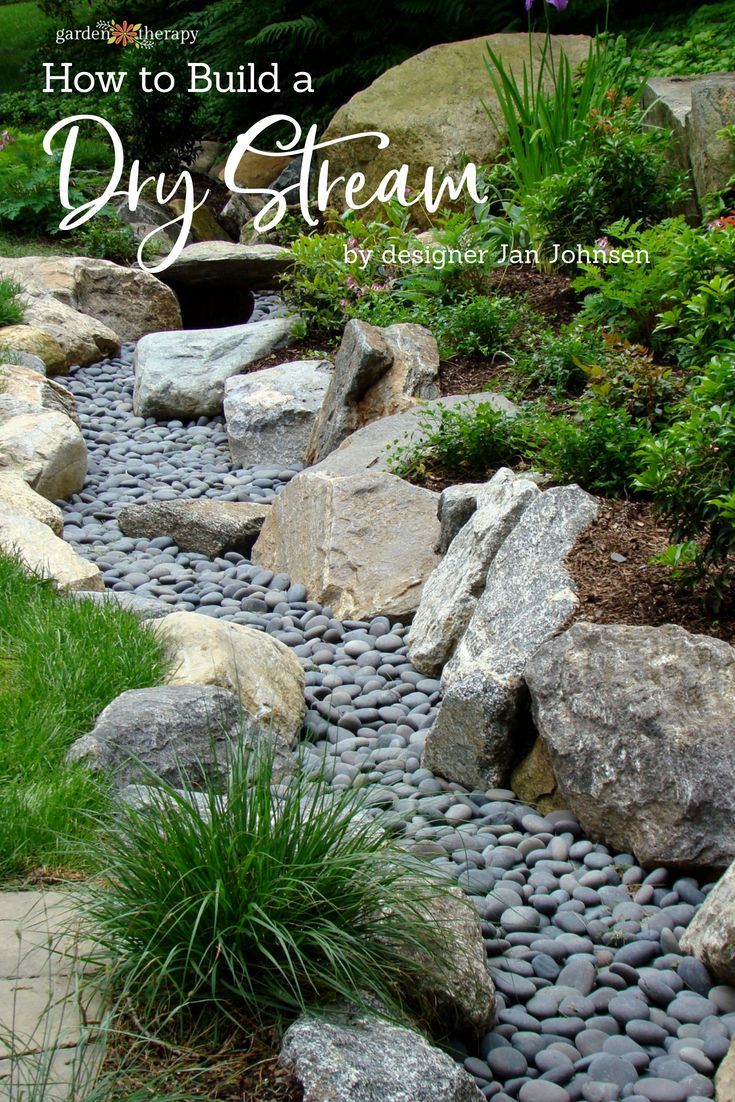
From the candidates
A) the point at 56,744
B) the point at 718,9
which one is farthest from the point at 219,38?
the point at 56,744

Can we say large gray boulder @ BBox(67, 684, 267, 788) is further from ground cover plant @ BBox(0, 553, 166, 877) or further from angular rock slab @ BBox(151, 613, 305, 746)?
angular rock slab @ BBox(151, 613, 305, 746)

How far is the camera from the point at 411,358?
668cm

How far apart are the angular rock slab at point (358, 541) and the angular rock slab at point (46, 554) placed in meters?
1.01

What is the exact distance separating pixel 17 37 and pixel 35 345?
1373 cm

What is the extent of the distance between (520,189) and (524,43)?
291cm

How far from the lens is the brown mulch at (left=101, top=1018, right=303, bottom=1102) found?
198cm

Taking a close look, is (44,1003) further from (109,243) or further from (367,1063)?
(109,243)

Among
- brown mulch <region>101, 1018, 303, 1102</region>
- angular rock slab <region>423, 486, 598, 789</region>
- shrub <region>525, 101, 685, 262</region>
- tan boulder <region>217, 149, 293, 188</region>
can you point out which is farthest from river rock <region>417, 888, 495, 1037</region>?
tan boulder <region>217, 149, 293, 188</region>

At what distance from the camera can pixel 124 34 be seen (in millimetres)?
14656

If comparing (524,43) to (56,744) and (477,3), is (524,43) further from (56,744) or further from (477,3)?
(56,744)

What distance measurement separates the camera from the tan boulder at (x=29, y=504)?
17.8 ft

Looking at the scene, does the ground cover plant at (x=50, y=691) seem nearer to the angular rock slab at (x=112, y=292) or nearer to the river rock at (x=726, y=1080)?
the river rock at (x=726, y=1080)

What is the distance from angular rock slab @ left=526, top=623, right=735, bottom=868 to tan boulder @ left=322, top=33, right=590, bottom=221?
7.26 metres

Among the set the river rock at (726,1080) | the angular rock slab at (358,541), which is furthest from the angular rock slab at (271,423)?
the river rock at (726,1080)
